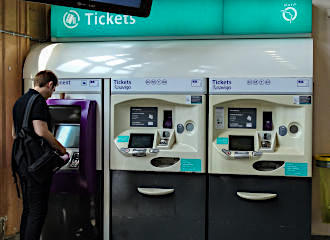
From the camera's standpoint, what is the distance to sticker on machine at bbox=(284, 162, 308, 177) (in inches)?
131

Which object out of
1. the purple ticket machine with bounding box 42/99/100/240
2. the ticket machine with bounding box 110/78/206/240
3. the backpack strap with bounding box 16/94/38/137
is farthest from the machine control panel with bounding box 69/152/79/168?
the backpack strap with bounding box 16/94/38/137

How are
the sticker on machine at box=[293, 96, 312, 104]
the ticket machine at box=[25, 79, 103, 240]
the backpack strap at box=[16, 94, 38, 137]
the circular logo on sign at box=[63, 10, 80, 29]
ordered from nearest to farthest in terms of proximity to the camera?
the backpack strap at box=[16, 94, 38, 137]
the sticker on machine at box=[293, 96, 312, 104]
the ticket machine at box=[25, 79, 103, 240]
the circular logo on sign at box=[63, 10, 80, 29]

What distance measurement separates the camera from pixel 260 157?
3367 millimetres

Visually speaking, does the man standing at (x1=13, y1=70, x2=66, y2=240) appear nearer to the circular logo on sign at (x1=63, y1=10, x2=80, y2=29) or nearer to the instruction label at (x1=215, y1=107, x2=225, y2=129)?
the circular logo on sign at (x1=63, y1=10, x2=80, y2=29)

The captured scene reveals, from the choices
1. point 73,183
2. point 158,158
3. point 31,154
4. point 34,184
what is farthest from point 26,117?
point 158,158

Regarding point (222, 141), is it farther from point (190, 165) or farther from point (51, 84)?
point (51, 84)

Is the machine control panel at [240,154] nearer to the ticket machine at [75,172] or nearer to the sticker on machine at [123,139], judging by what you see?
the sticker on machine at [123,139]

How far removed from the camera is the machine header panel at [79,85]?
362 centimetres

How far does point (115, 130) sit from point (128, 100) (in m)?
0.31

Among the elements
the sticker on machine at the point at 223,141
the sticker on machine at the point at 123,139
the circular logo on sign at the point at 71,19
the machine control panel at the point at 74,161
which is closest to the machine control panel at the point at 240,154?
the sticker on machine at the point at 223,141

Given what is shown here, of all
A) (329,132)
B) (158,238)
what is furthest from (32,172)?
(329,132)

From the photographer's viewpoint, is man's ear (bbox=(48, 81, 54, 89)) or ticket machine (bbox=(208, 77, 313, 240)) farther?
ticket machine (bbox=(208, 77, 313, 240))

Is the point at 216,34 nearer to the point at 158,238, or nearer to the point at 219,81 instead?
the point at 219,81

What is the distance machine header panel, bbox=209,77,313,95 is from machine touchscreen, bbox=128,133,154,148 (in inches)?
27.9
